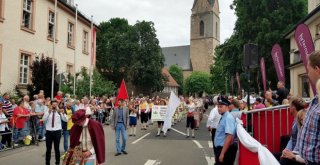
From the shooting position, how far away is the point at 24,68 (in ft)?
76.7

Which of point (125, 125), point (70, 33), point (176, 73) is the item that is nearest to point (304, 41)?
point (125, 125)

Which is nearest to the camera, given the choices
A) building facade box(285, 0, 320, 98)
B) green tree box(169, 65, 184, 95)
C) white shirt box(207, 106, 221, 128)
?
white shirt box(207, 106, 221, 128)

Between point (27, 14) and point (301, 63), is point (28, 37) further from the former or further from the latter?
point (301, 63)

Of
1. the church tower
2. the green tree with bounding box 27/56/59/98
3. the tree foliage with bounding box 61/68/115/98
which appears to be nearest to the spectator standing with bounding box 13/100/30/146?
the green tree with bounding box 27/56/59/98

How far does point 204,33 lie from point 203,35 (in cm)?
69

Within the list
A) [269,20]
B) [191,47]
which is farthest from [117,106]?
[191,47]

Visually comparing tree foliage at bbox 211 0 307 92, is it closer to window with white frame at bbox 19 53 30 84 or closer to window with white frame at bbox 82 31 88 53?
window with white frame at bbox 82 31 88 53

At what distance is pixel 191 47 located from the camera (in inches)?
4518

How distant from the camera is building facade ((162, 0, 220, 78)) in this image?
109500mm

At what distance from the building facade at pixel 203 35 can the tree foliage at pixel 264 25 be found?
70.6 m

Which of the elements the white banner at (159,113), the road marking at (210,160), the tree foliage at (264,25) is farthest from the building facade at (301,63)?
the road marking at (210,160)

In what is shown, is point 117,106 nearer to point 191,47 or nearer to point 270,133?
point 270,133

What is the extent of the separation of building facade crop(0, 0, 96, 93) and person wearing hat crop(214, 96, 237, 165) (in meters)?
17.1

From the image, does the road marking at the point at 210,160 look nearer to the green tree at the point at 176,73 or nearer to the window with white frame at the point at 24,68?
the window with white frame at the point at 24,68
